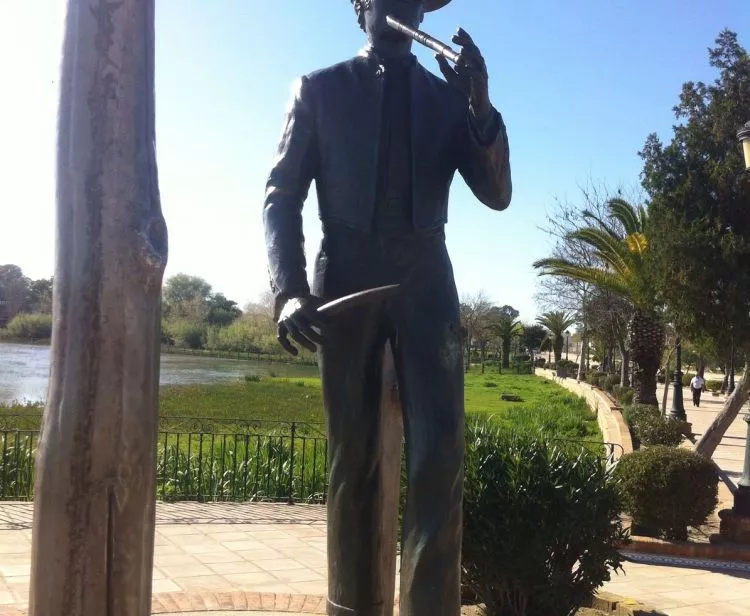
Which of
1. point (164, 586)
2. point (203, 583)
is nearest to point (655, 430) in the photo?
point (203, 583)

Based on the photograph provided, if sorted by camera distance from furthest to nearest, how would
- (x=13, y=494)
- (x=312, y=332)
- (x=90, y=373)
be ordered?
(x=13, y=494), (x=312, y=332), (x=90, y=373)

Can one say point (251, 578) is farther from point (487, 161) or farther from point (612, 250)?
point (612, 250)

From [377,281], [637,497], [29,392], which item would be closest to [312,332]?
[377,281]

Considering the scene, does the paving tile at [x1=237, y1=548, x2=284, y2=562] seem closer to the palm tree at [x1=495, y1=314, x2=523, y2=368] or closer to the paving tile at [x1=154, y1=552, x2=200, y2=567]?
the paving tile at [x1=154, y1=552, x2=200, y2=567]

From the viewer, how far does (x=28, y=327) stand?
42.1 metres

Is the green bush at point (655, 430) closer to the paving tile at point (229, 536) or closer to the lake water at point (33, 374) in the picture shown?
the paving tile at point (229, 536)

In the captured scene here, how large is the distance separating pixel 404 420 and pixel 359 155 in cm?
90

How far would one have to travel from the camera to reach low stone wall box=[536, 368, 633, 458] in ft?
43.1

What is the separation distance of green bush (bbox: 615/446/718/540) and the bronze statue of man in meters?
5.64

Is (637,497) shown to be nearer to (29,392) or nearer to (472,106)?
(472,106)

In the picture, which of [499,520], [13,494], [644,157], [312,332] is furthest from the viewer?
[644,157]

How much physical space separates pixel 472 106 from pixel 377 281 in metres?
0.65

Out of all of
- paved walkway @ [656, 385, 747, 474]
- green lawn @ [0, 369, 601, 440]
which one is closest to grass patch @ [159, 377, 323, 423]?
green lawn @ [0, 369, 601, 440]

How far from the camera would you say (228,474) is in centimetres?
983
